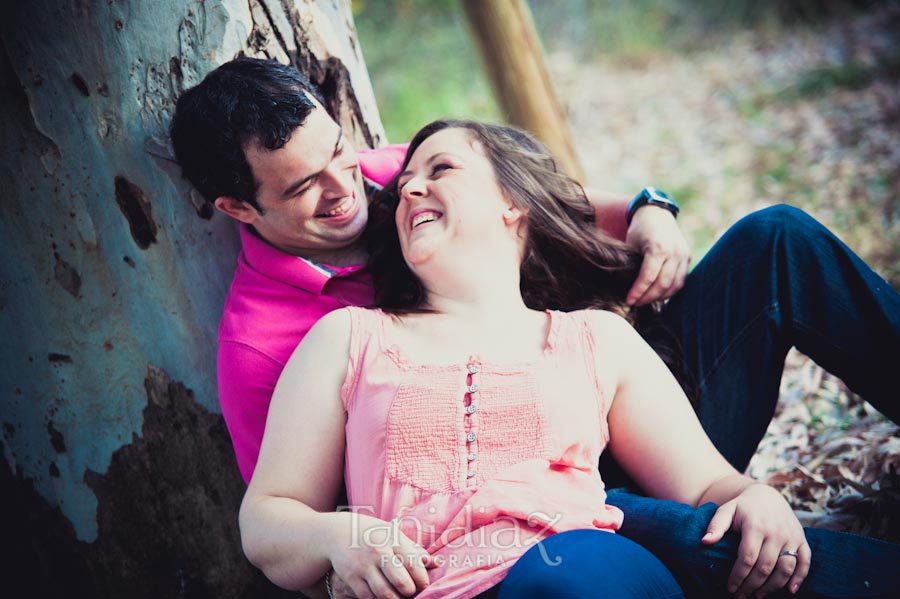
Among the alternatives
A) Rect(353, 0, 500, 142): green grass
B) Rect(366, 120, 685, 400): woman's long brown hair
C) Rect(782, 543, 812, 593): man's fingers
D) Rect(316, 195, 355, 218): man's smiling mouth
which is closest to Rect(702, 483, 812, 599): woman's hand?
Rect(782, 543, 812, 593): man's fingers

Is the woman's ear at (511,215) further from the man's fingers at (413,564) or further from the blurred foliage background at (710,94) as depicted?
the blurred foliage background at (710,94)

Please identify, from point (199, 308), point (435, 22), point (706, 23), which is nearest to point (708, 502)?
point (199, 308)

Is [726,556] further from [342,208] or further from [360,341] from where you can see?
[342,208]

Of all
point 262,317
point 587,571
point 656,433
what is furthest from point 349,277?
point 587,571

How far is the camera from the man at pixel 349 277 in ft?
7.02

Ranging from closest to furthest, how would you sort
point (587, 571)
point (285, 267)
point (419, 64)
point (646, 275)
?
point (587, 571)
point (285, 267)
point (646, 275)
point (419, 64)

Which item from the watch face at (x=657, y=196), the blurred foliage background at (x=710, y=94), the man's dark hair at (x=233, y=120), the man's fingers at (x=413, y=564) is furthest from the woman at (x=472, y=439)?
the blurred foliage background at (x=710, y=94)

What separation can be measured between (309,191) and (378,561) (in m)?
1.14

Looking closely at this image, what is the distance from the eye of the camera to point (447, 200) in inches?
84.4

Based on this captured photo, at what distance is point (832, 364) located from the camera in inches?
88.2

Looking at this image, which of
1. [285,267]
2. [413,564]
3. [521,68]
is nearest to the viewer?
[413,564]

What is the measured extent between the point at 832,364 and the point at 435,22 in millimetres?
11708

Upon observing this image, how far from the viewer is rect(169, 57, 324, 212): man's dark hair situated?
2143mm

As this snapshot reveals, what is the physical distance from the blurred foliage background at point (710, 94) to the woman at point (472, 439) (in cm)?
271
